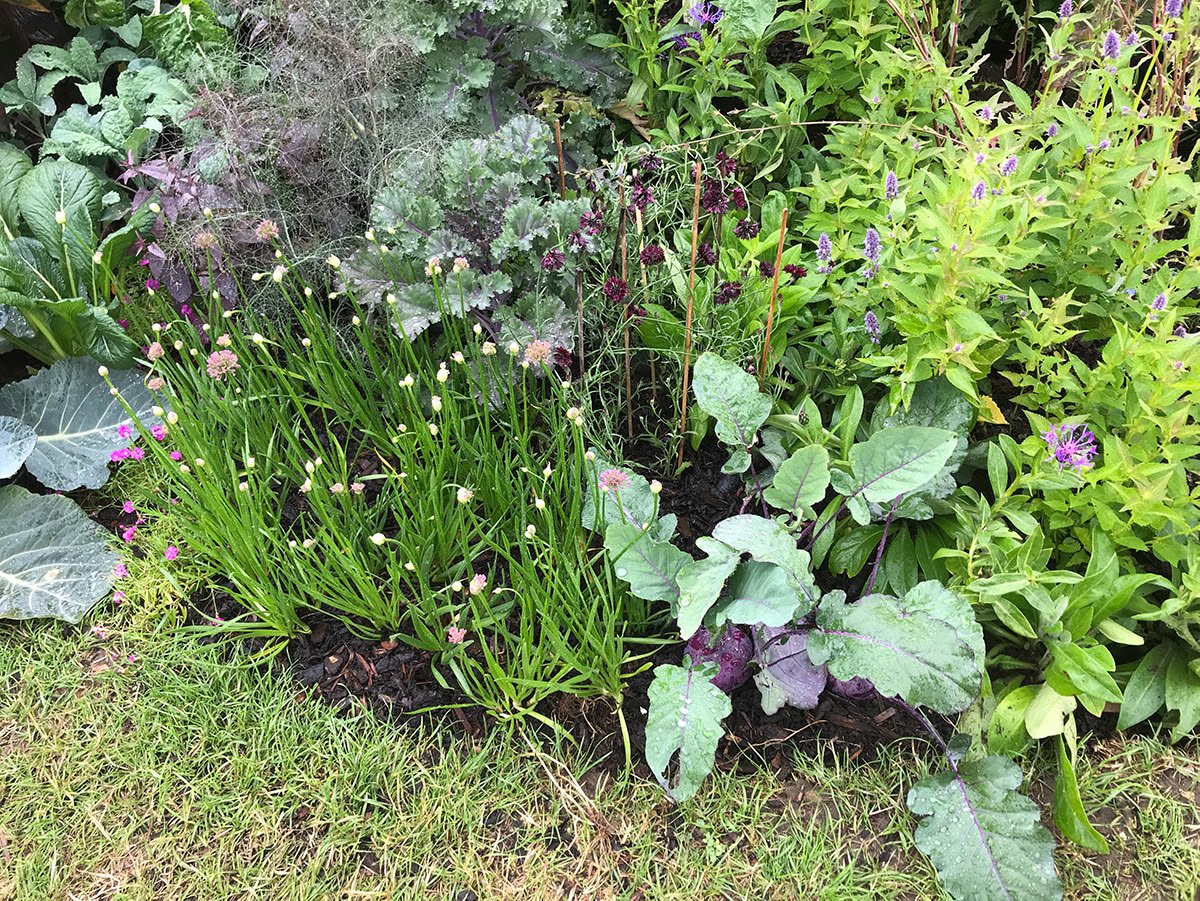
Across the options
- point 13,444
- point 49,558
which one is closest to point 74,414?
point 13,444

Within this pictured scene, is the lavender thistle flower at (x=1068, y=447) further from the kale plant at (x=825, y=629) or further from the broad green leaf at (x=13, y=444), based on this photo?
the broad green leaf at (x=13, y=444)

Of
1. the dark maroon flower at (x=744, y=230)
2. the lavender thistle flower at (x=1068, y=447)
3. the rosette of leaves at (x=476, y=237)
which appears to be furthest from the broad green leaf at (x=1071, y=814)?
the rosette of leaves at (x=476, y=237)

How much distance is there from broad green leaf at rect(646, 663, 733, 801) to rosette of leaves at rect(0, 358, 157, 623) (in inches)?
58.8

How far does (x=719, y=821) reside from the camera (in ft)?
5.78

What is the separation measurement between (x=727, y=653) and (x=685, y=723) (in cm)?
26

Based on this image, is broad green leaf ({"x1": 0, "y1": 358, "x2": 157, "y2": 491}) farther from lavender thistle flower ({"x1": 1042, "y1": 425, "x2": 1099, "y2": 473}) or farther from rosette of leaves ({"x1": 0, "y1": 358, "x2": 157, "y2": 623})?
lavender thistle flower ({"x1": 1042, "y1": 425, "x2": 1099, "y2": 473})

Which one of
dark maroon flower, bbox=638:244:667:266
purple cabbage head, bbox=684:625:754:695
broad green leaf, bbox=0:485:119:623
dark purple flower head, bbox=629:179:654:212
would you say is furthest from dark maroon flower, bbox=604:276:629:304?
broad green leaf, bbox=0:485:119:623

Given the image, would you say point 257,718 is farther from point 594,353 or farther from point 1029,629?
point 1029,629

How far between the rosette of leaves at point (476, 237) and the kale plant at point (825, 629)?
1.84ft

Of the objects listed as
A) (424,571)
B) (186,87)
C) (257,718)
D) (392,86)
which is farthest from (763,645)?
(186,87)

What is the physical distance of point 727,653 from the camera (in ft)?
6.17

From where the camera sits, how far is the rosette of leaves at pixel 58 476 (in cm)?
217

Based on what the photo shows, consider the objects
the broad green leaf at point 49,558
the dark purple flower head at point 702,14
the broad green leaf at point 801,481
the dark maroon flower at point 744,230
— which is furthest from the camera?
the dark purple flower head at point 702,14

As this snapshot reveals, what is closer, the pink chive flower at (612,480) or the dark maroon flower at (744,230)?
the pink chive flower at (612,480)
